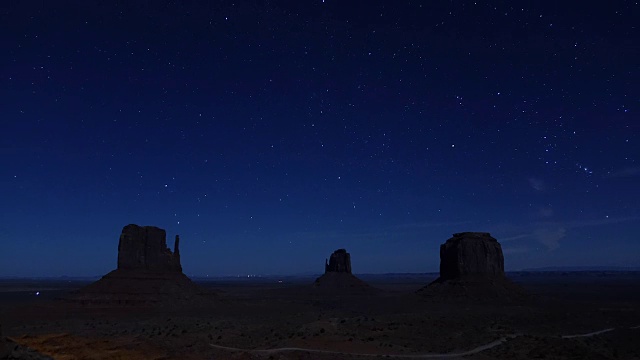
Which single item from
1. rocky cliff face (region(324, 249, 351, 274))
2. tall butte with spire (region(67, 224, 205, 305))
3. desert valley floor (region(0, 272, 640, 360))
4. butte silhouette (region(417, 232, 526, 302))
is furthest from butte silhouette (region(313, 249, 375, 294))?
desert valley floor (region(0, 272, 640, 360))

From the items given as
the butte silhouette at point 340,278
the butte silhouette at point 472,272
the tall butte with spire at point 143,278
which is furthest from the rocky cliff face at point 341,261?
the tall butte with spire at point 143,278

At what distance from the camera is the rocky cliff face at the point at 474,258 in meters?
104

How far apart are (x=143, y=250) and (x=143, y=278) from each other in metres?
5.66

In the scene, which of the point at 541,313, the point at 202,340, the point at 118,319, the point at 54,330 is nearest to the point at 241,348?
the point at 202,340

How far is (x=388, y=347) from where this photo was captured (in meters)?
47.0

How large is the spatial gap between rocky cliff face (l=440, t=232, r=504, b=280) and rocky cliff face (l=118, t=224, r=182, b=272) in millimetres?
61440

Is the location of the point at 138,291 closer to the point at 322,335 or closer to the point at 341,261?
the point at 322,335

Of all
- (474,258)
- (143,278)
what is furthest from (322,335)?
(474,258)

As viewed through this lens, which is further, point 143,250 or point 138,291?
point 143,250

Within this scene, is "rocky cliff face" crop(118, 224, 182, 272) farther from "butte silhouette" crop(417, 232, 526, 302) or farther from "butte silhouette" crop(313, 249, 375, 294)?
"butte silhouette" crop(313, 249, 375, 294)

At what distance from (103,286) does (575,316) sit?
83.1 meters

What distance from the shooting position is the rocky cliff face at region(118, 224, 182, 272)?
304ft

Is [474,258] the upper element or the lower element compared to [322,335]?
upper

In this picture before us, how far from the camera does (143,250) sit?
93.9 m
